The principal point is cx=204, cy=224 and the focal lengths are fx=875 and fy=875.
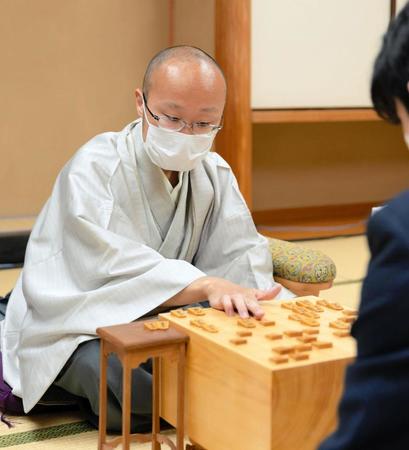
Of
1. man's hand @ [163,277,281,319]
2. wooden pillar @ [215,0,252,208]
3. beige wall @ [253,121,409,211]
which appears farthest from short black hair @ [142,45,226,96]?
beige wall @ [253,121,409,211]

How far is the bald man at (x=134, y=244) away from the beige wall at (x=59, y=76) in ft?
8.19

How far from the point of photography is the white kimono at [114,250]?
8.18ft

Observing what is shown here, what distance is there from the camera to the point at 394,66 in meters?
0.99

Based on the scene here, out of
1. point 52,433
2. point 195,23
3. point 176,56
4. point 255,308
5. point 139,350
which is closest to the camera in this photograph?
point 139,350

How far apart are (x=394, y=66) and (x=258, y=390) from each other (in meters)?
0.91

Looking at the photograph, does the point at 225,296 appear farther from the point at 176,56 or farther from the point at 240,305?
the point at 176,56

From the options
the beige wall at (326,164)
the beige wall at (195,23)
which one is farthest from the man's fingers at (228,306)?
the beige wall at (326,164)

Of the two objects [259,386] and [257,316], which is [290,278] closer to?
[257,316]

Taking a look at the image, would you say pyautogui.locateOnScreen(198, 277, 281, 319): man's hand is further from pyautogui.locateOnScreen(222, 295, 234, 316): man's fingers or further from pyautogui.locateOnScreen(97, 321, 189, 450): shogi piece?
pyautogui.locateOnScreen(97, 321, 189, 450): shogi piece

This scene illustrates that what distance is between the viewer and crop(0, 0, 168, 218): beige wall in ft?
16.9

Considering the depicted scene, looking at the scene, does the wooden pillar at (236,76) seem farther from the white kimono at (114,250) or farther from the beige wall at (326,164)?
the white kimono at (114,250)

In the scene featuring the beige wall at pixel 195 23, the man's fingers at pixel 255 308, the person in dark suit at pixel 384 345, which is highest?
the beige wall at pixel 195 23

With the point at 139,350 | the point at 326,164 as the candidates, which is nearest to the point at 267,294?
the point at 139,350

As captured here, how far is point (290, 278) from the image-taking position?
2848 mm
